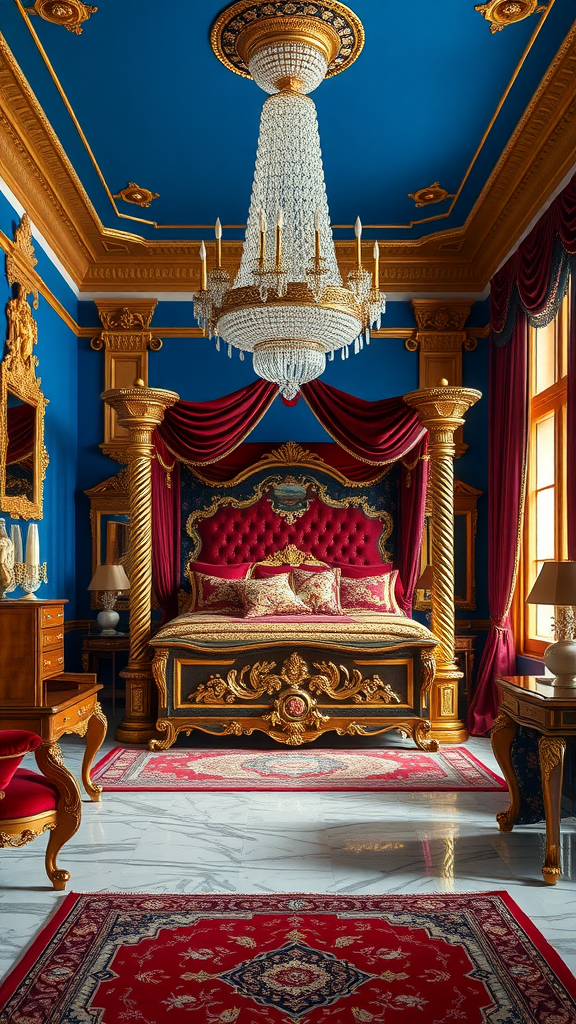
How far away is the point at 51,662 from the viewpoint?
4219mm

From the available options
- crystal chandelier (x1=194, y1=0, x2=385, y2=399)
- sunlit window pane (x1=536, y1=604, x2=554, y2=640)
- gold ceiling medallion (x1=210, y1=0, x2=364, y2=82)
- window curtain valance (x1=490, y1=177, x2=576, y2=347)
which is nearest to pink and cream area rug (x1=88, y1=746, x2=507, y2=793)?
sunlit window pane (x1=536, y1=604, x2=554, y2=640)

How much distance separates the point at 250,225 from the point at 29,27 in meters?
1.52

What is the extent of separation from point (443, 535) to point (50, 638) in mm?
3325

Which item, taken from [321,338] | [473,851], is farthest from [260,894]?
[321,338]

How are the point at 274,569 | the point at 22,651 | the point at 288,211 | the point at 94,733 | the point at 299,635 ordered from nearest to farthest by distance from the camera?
the point at 22,651 < the point at 94,733 < the point at 288,211 < the point at 299,635 < the point at 274,569

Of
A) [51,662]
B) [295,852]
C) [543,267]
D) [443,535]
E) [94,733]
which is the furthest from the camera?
[443,535]

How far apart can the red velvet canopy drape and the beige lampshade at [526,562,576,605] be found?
2.39 m

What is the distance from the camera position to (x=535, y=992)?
2.51 meters

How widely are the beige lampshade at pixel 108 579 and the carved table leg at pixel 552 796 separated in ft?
14.3

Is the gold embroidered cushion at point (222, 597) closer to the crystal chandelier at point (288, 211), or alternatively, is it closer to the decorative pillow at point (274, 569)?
the decorative pillow at point (274, 569)

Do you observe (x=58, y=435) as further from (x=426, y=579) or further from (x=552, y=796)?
(x=552, y=796)

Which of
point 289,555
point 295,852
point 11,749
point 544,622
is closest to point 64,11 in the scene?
point 11,749

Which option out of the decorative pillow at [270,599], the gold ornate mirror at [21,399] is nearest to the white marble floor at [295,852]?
the decorative pillow at [270,599]

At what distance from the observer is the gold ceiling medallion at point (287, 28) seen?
4.33m
